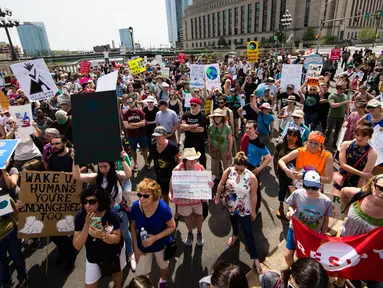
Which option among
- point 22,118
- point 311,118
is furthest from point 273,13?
point 22,118

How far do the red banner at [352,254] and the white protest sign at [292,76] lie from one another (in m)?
6.50

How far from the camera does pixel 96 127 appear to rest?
257 centimetres

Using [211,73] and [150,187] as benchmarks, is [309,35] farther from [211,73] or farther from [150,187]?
[150,187]

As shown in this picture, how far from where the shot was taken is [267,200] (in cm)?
495

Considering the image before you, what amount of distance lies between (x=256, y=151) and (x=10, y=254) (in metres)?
4.00

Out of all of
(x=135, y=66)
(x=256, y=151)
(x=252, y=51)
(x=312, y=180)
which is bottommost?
(x=256, y=151)

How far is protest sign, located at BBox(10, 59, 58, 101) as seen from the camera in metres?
5.88

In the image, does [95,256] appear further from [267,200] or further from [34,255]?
[267,200]

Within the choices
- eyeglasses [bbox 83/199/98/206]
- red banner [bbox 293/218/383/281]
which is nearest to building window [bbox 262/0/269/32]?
red banner [bbox 293/218/383/281]

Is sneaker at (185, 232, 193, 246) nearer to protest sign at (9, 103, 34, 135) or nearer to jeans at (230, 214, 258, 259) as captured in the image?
jeans at (230, 214, 258, 259)

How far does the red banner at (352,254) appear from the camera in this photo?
7.87 feet

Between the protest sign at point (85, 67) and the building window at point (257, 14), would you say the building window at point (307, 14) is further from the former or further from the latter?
the protest sign at point (85, 67)

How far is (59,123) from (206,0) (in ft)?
397

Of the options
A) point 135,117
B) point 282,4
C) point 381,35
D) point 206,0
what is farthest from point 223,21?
point 135,117
